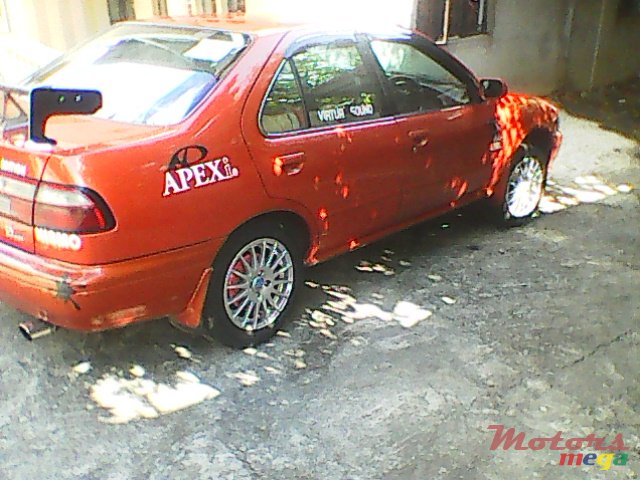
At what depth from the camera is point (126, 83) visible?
3.59 metres

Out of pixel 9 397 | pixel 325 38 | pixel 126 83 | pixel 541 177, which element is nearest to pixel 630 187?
pixel 541 177

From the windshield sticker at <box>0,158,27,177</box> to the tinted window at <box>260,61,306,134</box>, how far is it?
3.67ft

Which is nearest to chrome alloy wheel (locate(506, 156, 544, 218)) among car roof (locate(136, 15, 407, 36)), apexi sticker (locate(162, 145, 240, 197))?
car roof (locate(136, 15, 407, 36))

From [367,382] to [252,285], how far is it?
78cm

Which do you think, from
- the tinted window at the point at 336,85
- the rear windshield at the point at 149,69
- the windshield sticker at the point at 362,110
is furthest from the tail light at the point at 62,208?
the windshield sticker at the point at 362,110

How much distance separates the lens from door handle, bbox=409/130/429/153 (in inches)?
167

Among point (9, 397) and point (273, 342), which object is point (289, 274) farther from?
point (9, 397)

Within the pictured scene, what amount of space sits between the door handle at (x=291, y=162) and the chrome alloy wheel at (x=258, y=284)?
38 cm

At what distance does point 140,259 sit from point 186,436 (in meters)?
0.80

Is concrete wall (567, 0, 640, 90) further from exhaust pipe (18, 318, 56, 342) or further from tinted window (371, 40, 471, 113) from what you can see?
exhaust pipe (18, 318, 56, 342)

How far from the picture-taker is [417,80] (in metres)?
4.44

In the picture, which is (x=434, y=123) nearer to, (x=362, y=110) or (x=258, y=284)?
(x=362, y=110)

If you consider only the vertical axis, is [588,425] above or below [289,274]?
below

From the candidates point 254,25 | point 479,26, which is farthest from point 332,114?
point 479,26
